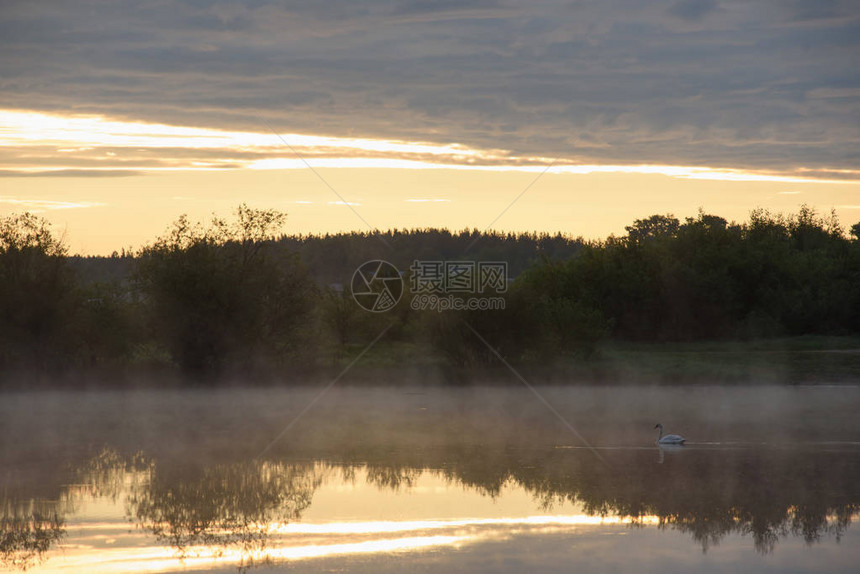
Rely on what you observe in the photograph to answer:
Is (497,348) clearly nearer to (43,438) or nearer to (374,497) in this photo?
(43,438)

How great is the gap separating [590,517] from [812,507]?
2745 millimetres

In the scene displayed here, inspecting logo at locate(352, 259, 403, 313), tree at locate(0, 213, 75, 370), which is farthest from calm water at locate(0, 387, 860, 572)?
logo at locate(352, 259, 403, 313)

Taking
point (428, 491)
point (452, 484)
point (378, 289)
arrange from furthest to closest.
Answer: point (378, 289) → point (452, 484) → point (428, 491)

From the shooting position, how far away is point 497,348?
27.8 m

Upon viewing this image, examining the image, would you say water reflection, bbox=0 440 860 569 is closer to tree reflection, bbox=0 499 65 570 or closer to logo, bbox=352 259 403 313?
tree reflection, bbox=0 499 65 570

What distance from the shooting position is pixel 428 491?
1185 centimetres

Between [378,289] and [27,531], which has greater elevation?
[378,289]

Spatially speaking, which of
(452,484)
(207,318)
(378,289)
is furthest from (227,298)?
(452,484)

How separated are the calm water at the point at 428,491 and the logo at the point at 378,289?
1676 cm

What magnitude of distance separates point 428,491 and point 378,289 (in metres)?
26.0

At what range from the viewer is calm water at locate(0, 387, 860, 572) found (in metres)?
8.88

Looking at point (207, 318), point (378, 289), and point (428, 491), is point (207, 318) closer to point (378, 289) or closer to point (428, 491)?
point (378, 289)

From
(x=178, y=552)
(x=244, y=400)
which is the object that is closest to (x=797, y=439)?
(x=178, y=552)

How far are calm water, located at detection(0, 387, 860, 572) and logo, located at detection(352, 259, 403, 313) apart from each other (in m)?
16.8
